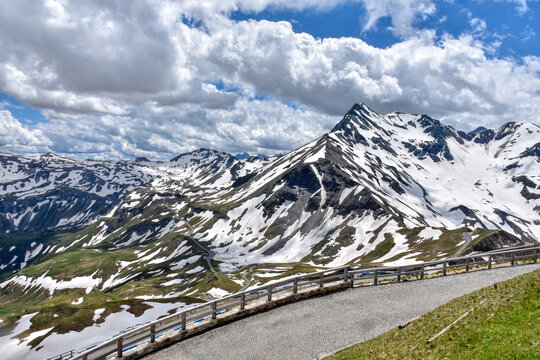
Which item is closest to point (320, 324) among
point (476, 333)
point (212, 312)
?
point (212, 312)

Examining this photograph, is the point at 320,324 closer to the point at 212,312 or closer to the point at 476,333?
the point at 212,312

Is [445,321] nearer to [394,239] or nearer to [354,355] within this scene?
[354,355]

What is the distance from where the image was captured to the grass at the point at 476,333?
11.1 m

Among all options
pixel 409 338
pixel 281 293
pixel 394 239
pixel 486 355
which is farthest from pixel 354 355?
pixel 394 239

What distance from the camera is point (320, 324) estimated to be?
1847 cm

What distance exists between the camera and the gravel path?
54.1 ft

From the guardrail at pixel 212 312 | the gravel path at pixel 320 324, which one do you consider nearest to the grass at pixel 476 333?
the gravel path at pixel 320 324

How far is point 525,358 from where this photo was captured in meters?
9.96

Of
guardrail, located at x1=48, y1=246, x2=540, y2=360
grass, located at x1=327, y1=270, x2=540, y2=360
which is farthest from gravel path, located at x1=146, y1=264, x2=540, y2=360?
grass, located at x1=327, y1=270, x2=540, y2=360

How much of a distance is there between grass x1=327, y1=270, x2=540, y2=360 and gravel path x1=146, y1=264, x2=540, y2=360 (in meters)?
1.67

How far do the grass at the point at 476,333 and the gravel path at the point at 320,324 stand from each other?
65.7 inches

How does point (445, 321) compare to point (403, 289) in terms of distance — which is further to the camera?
point (403, 289)

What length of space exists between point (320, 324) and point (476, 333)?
26.5 ft

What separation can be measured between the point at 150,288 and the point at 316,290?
129 meters
